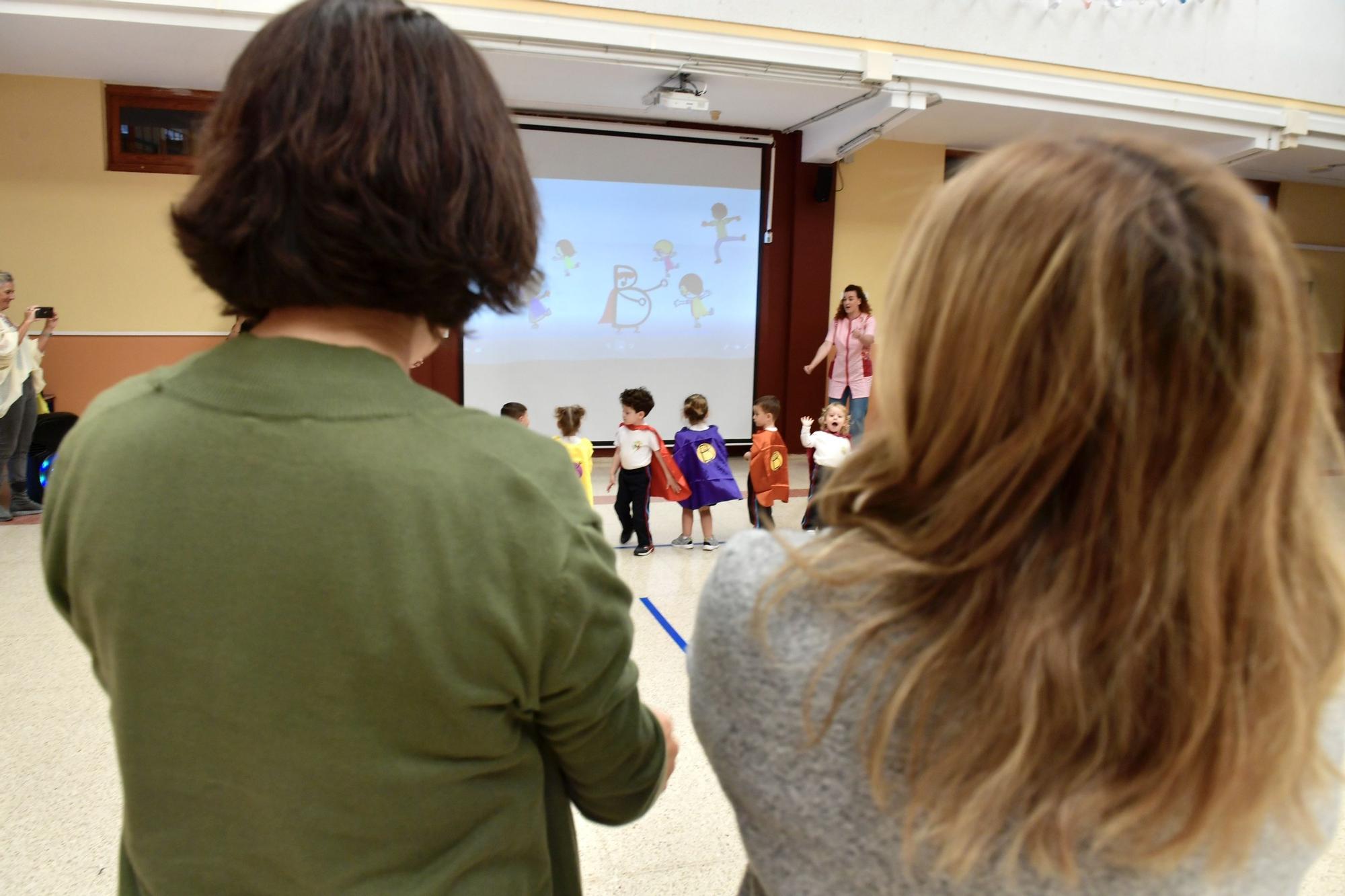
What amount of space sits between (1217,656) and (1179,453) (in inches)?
5.2

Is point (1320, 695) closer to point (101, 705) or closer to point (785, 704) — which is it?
Result: point (785, 704)

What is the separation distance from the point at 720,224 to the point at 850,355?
64.6 inches

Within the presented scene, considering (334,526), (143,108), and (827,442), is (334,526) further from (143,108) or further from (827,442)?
(143,108)

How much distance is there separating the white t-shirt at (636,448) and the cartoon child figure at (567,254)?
2953 millimetres

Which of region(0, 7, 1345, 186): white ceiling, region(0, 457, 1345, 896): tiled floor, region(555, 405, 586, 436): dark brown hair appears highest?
region(0, 7, 1345, 186): white ceiling

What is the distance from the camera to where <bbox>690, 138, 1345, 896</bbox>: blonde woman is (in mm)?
576

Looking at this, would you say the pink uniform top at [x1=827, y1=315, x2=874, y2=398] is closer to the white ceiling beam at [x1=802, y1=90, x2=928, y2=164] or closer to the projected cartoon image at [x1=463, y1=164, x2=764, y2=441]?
the projected cartoon image at [x1=463, y1=164, x2=764, y2=441]

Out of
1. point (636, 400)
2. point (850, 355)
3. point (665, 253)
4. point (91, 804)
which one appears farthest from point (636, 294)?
point (91, 804)

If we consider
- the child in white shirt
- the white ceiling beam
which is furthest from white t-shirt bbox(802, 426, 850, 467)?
Answer: the white ceiling beam

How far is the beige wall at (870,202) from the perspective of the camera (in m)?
8.13

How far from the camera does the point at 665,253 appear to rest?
777 centimetres

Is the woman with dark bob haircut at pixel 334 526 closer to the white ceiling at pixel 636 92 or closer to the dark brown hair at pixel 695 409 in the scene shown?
the dark brown hair at pixel 695 409

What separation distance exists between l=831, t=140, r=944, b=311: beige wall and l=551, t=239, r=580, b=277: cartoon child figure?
2.34 meters

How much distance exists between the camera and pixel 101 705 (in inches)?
118
